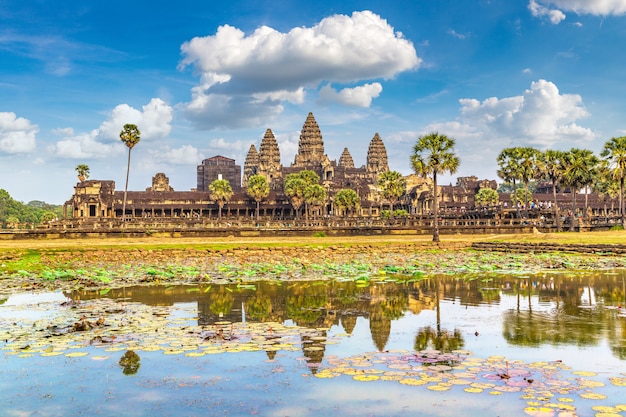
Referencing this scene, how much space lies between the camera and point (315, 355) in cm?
1188

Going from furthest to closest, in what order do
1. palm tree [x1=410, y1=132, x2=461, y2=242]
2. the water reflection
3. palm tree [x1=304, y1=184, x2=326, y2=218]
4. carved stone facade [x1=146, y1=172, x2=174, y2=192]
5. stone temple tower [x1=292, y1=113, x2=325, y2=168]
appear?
stone temple tower [x1=292, y1=113, x2=325, y2=168], carved stone facade [x1=146, y1=172, x2=174, y2=192], palm tree [x1=304, y1=184, x2=326, y2=218], palm tree [x1=410, y1=132, x2=461, y2=242], the water reflection

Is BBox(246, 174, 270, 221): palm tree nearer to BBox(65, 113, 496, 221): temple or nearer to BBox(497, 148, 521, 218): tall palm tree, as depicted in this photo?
BBox(65, 113, 496, 221): temple

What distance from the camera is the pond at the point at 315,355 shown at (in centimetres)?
898

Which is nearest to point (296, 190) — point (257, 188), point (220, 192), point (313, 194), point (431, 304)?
point (313, 194)

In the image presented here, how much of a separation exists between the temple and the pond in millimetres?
91185

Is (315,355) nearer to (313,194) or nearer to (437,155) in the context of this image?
(437,155)

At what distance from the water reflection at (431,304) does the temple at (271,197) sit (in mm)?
86896

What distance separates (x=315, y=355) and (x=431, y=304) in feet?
25.9

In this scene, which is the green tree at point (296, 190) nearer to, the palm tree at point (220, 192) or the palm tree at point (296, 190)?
the palm tree at point (296, 190)

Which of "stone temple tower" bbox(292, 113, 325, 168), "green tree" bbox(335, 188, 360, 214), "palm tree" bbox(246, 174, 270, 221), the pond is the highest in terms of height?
"stone temple tower" bbox(292, 113, 325, 168)

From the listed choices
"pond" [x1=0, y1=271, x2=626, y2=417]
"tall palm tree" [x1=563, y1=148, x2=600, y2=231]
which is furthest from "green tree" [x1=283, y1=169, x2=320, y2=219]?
"pond" [x1=0, y1=271, x2=626, y2=417]

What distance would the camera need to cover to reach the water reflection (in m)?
13.6

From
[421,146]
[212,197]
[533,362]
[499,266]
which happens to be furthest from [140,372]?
[212,197]

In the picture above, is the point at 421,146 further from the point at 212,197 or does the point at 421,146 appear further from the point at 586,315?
the point at 212,197
